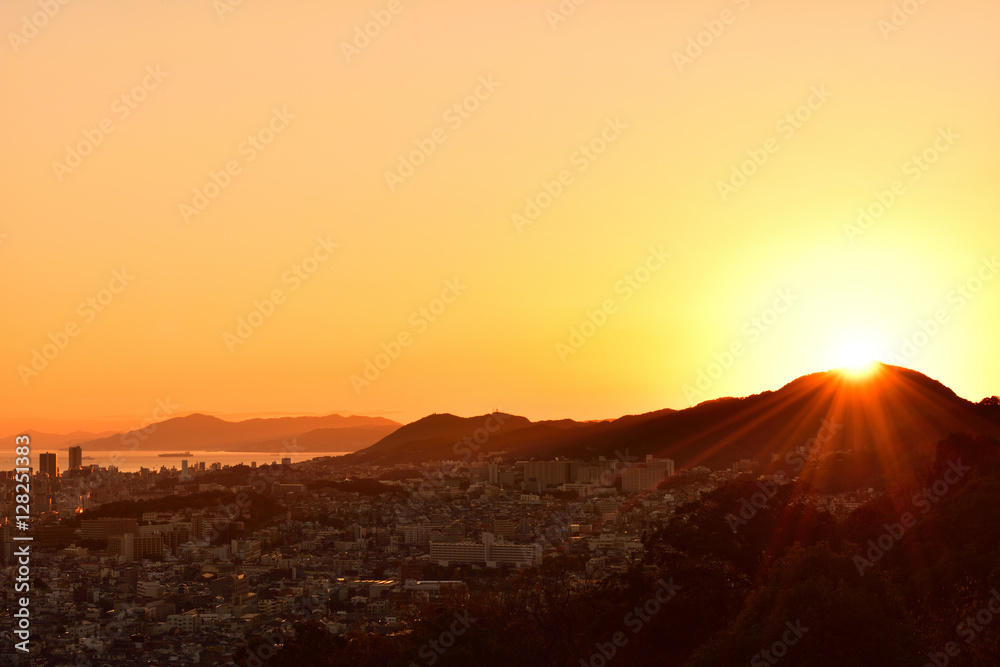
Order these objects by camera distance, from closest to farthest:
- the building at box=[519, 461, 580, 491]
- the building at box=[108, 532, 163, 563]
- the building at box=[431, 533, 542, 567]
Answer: the building at box=[431, 533, 542, 567] → the building at box=[108, 532, 163, 563] → the building at box=[519, 461, 580, 491]

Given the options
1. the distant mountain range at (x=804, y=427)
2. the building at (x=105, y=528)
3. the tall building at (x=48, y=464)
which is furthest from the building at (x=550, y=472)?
the tall building at (x=48, y=464)

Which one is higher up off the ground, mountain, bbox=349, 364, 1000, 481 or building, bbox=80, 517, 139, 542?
mountain, bbox=349, 364, 1000, 481

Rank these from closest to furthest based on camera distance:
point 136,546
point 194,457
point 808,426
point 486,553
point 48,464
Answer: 1. point 486,553
2. point 136,546
3. point 48,464
4. point 808,426
5. point 194,457

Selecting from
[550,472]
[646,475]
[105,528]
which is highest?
[550,472]

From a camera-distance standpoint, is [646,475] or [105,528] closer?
[105,528]

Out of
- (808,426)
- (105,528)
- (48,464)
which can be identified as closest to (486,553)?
(105,528)

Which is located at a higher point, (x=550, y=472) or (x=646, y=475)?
(x=550, y=472)

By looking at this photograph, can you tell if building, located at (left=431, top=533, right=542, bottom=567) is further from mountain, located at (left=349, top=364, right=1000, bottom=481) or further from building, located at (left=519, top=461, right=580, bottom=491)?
building, located at (left=519, top=461, right=580, bottom=491)

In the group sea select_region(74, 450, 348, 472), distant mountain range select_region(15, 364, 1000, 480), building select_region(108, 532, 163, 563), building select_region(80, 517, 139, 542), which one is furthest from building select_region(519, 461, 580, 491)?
sea select_region(74, 450, 348, 472)

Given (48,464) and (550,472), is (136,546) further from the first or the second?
(550,472)
